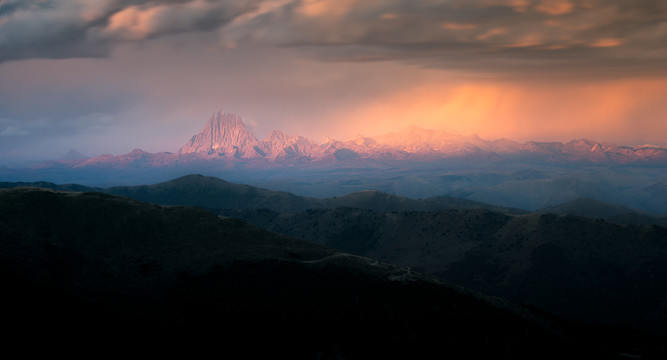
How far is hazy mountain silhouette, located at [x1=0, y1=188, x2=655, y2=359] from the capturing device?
63.5 metres

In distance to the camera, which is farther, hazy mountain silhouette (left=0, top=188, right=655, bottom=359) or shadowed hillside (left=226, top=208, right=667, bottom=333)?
shadowed hillside (left=226, top=208, right=667, bottom=333)

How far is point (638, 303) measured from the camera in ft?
482

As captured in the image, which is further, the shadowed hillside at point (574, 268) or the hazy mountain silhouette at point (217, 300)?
the shadowed hillside at point (574, 268)

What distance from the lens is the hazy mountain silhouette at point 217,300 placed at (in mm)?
63469

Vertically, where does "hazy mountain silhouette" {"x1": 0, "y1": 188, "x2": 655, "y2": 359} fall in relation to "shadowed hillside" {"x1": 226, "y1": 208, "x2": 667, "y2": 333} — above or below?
above

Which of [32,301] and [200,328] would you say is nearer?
[32,301]

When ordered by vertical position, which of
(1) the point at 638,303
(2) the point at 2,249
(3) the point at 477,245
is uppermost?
(2) the point at 2,249

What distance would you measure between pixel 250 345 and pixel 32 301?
106 feet

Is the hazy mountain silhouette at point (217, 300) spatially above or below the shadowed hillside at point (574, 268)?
above

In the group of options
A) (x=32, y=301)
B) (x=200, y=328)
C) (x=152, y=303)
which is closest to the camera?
(x=32, y=301)

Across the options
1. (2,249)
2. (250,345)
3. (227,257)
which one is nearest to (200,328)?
(250,345)

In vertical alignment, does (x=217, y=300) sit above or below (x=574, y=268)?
above

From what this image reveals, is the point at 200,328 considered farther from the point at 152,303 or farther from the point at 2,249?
the point at 2,249

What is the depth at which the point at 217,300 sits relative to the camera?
77.4 meters
